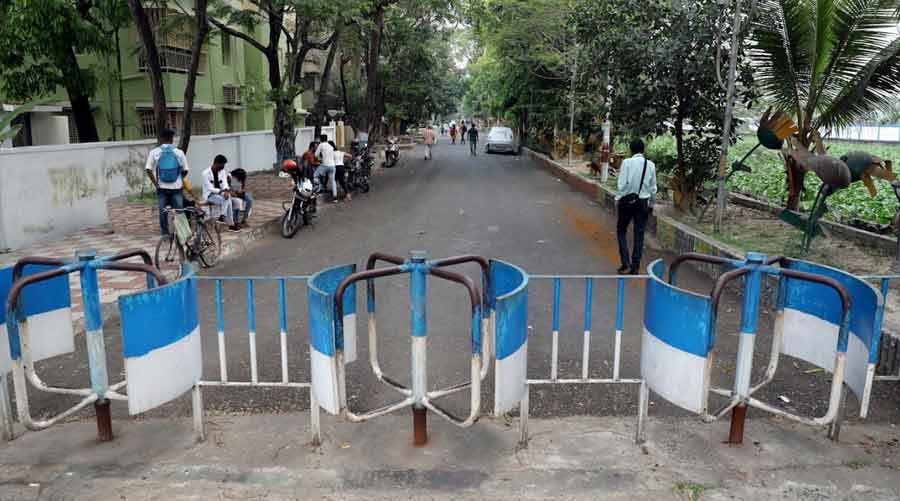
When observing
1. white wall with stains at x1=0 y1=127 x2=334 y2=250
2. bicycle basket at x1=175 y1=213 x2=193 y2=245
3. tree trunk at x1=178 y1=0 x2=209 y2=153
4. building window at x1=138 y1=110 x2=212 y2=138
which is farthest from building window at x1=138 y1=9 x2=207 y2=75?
bicycle basket at x1=175 y1=213 x2=193 y2=245

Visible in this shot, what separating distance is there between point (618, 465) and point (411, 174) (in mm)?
21631

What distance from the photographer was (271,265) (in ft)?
32.7

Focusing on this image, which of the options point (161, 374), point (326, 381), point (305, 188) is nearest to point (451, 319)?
point (326, 381)

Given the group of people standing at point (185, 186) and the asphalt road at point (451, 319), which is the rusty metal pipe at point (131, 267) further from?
the group of people standing at point (185, 186)

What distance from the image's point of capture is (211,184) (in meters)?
11.2

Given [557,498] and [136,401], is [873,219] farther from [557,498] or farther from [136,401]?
[136,401]

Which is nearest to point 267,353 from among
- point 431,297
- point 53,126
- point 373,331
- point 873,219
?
point 373,331

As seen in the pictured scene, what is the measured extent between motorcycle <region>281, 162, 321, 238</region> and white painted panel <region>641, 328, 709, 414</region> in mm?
8811

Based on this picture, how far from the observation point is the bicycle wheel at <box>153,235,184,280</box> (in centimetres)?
916

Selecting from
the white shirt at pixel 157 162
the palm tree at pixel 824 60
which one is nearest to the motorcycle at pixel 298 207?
the white shirt at pixel 157 162

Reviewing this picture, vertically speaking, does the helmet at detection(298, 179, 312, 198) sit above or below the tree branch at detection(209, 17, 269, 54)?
below

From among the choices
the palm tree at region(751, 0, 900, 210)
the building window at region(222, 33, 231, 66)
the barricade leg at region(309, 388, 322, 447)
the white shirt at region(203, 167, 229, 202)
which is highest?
the building window at region(222, 33, 231, 66)

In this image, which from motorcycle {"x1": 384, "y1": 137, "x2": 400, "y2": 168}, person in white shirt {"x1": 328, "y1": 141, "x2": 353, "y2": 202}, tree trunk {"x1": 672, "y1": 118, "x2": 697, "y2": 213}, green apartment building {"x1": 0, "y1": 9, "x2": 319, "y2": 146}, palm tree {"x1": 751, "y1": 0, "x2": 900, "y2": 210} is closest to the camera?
palm tree {"x1": 751, "y1": 0, "x2": 900, "y2": 210}

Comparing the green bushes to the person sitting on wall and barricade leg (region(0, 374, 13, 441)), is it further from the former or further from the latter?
barricade leg (region(0, 374, 13, 441))
